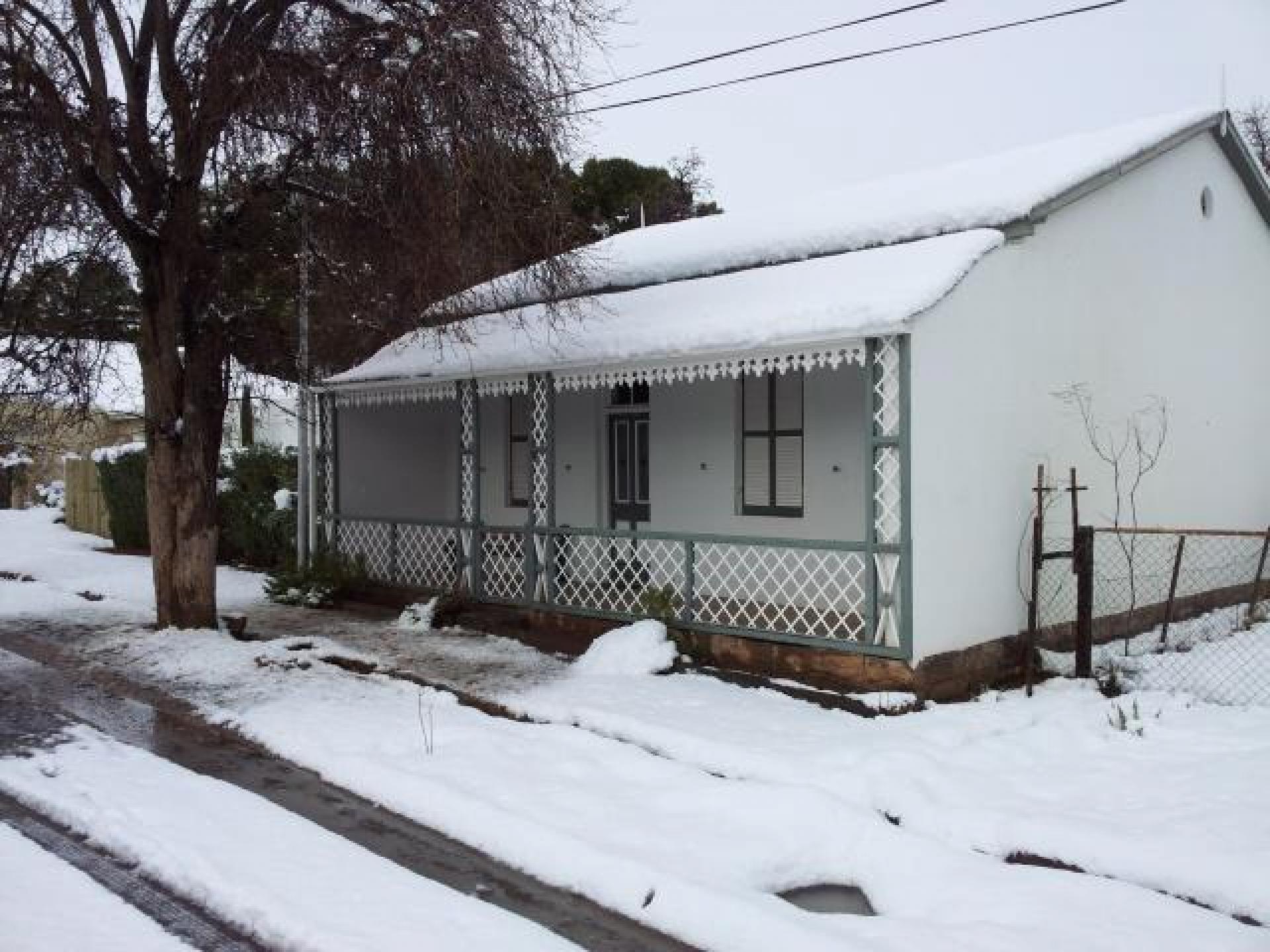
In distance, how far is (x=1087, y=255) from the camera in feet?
34.8

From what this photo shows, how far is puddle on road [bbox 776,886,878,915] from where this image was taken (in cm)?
507

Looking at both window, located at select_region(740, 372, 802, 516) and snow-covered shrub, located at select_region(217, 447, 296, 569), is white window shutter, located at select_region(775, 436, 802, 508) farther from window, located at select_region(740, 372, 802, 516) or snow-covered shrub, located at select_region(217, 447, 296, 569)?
snow-covered shrub, located at select_region(217, 447, 296, 569)

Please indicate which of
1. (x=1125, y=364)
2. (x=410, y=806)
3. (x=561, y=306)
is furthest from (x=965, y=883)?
(x=561, y=306)

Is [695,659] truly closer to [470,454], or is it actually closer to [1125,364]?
[470,454]

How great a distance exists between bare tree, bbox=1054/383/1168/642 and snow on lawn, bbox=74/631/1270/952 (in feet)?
10.2

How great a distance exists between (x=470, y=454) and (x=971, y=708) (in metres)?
6.26

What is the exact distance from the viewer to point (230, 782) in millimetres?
6754

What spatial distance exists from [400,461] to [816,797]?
1064 centimetres

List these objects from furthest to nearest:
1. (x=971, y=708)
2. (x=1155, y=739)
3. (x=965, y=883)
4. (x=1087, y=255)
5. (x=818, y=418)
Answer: (x=818, y=418) < (x=1087, y=255) < (x=971, y=708) < (x=1155, y=739) < (x=965, y=883)

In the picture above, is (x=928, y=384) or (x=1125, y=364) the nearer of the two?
(x=928, y=384)

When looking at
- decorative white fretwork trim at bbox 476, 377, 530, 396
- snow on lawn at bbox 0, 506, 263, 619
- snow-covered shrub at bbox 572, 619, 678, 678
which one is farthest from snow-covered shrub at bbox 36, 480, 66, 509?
snow-covered shrub at bbox 572, 619, 678, 678

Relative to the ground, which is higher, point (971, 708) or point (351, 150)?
point (351, 150)

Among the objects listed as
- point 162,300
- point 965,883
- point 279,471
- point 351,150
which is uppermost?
point 351,150

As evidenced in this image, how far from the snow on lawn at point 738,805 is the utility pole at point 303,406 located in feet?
17.4
